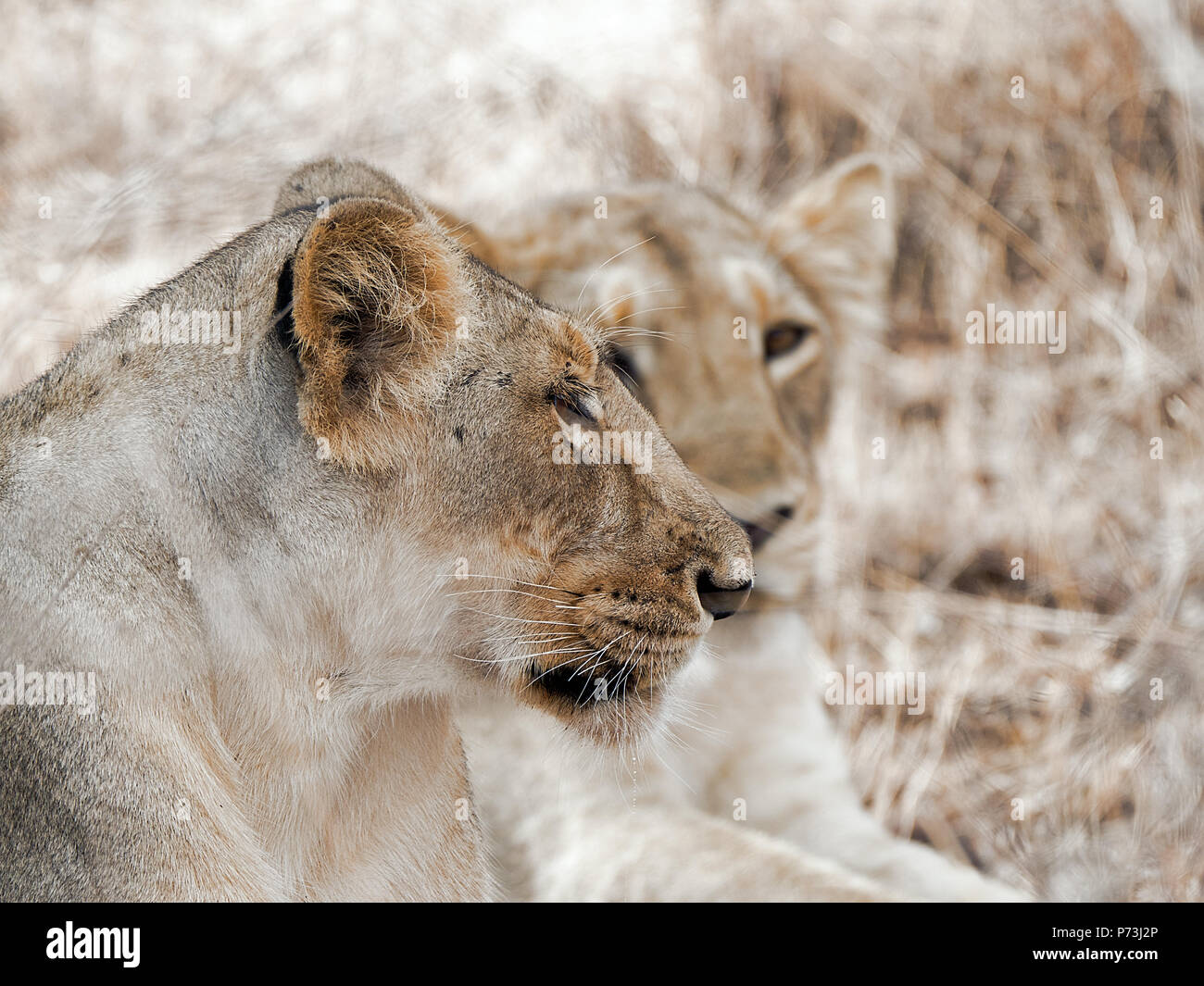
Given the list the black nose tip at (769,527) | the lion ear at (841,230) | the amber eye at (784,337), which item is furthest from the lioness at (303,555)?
the lion ear at (841,230)

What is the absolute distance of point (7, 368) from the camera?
121 inches

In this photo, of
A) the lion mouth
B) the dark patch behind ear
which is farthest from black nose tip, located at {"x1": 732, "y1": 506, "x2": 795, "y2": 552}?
the dark patch behind ear

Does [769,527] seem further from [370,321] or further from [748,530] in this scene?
[370,321]

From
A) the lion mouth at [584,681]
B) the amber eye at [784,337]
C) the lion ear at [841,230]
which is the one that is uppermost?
the lion ear at [841,230]

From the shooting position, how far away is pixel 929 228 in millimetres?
4973

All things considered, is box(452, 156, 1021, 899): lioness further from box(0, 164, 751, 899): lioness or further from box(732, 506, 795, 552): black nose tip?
box(0, 164, 751, 899): lioness

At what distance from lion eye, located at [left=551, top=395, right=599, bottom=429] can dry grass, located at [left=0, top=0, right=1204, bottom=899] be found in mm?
1627

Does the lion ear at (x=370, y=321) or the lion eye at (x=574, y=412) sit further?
the lion eye at (x=574, y=412)

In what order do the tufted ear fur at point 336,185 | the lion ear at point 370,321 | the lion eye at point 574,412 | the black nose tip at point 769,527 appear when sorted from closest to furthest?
the lion ear at point 370,321 < the lion eye at point 574,412 < the tufted ear fur at point 336,185 < the black nose tip at point 769,527

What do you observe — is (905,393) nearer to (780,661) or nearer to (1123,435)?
(1123,435)

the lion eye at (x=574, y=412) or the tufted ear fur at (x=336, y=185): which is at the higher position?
the tufted ear fur at (x=336, y=185)

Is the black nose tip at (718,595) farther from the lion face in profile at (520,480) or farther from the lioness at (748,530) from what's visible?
the lioness at (748,530)

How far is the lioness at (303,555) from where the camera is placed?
5.16 ft
